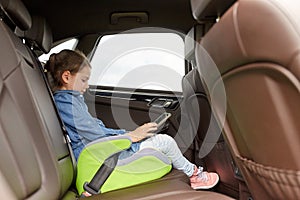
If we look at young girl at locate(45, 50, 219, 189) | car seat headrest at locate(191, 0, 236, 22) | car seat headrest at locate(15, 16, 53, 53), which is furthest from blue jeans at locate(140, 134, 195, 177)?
car seat headrest at locate(191, 0, 236, 22)

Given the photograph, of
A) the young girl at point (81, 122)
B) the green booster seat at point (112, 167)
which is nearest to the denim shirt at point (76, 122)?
the young girl at point (81, 122)

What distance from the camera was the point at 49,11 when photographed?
2.26 meters

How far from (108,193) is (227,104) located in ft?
1.93

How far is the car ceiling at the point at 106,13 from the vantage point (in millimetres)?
2225

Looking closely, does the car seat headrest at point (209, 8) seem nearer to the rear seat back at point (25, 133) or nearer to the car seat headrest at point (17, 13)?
the rear seat back at point (25, 133)

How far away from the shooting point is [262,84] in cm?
79

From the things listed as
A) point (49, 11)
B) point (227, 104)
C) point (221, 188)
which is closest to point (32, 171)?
point (227, 104)

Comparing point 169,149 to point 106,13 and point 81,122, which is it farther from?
point 106,13

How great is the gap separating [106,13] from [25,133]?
128cm

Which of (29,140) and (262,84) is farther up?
(262,84)

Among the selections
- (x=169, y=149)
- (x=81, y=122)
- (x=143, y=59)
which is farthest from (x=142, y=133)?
(x=143, y=59)

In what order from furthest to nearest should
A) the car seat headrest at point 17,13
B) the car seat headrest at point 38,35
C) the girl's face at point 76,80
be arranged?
the girl's face at point 76,80 → the car seat headrest at point 38,35 → the car seat headrest at point 17,13

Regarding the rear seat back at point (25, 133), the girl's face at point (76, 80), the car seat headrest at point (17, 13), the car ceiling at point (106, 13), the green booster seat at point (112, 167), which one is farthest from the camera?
the car ceiling at point (106, 13)

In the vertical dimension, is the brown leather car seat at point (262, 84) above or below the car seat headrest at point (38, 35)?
above
